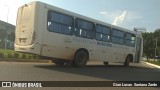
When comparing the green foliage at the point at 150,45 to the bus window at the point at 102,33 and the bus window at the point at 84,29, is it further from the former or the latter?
the bus window at the point at 84,29

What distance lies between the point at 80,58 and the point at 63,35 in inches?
79.7

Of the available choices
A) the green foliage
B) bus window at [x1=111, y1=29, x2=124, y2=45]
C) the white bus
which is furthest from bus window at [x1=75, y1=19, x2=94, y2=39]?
the green foliage

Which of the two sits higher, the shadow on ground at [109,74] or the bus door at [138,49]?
the bus door at [138,49]

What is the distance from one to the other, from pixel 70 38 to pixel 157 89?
27.2ft

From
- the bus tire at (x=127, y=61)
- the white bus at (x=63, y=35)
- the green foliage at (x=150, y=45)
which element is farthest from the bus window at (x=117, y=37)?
the green foliage at (x=150, y=45)

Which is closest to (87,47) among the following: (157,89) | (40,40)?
(40,40)

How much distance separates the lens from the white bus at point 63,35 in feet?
55.4

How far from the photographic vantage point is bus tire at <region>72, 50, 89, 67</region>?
19119mm

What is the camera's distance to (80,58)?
19469mm

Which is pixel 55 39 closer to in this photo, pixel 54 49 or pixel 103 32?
pixel 54 49

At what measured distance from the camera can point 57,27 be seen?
17.8 m

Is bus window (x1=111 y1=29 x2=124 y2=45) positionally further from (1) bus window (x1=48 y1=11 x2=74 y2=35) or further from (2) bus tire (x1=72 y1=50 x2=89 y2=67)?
(1) bus window (x1=48 y1=11 x2=74 y2=35)

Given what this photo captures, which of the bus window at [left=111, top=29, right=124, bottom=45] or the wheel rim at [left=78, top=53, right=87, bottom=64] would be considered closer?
the wheel rim at [left=78, top=53, right=87, bottom=64]

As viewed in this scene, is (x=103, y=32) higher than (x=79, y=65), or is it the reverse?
(x=103, y=32)
